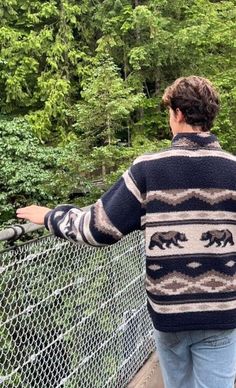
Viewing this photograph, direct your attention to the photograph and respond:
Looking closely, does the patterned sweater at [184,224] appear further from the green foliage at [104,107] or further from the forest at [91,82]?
the green foliage at [104,107]

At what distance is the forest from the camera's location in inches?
290

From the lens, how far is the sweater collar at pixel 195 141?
1355 millimetres

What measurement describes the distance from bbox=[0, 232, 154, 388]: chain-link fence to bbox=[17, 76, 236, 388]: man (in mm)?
408

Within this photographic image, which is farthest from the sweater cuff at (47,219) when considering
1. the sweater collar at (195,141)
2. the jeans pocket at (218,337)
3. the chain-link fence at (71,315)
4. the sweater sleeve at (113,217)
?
the jeans pocket at (218,337)

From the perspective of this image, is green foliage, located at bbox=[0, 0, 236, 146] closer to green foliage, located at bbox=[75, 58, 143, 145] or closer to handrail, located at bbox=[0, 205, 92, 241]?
green foliage, located at bbox=[75, 58, 143, 145]

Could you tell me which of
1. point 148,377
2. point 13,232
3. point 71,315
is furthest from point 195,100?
point 148,377

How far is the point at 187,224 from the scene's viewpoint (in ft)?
4.35

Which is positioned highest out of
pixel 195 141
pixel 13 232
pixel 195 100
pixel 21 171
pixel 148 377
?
pixel 195 100

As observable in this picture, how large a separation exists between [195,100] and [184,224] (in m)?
0.33

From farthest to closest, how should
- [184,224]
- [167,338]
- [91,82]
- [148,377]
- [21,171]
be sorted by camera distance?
[91,82] < [21,171] < [148,377] < [167,338] < [184,224]

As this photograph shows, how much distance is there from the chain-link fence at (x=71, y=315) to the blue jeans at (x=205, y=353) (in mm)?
505

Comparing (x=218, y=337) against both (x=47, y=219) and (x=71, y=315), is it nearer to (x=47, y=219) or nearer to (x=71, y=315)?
(x=47, y=219)

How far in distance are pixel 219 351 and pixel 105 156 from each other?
18.4 ft

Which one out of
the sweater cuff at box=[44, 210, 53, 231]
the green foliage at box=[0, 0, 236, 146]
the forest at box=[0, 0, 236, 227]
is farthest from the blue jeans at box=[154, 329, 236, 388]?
the green foliage at box=[0, 0, 236, 146]
